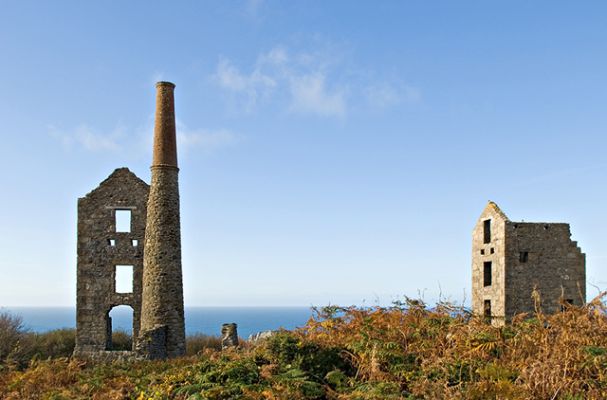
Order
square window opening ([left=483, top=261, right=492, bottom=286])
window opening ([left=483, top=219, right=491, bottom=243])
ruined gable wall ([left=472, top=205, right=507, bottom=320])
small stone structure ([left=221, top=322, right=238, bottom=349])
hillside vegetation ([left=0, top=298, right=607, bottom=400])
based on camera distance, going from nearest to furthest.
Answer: hillside vegetation ([left=0, top=298, right=607, bottom=400]), small stone structure ([left=221, top=322, right=238, bottom=349]), ruined gable wall ([left=472, top=205, right=507, bottom=320]), square window opening ([left=483, top=261, right=492, bottom=286]), window opening ([left=483, top=219, right=491, bottom=243])

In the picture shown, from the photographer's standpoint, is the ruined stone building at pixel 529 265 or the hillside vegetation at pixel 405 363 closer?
the hillside vegetation at pixel 405 363

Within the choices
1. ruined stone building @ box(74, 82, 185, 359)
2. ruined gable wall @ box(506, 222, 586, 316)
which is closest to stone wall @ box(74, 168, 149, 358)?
ruined stone building @ box(74, 82, 185, 359)

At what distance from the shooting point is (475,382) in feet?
24.2

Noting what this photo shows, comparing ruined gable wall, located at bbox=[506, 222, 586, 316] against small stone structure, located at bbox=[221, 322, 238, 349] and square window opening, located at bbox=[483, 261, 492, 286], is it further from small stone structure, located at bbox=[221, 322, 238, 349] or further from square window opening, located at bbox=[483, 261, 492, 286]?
small stone structure, located at bbox=[221, 322, 238, 349]

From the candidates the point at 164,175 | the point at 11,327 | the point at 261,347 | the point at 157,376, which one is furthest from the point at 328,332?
the point at 11,327

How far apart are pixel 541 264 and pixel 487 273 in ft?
7.62

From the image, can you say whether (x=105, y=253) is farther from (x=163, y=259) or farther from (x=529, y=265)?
(x=529, y=265)

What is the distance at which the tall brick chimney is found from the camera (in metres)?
24.3

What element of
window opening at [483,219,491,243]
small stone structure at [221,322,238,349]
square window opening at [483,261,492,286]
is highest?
window opening at [483,219,491,243]

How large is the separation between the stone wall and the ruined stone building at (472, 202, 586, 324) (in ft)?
50.7

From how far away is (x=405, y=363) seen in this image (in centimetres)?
839

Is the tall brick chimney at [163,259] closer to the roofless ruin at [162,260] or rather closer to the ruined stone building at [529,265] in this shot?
the roofless ruin at [162,260]

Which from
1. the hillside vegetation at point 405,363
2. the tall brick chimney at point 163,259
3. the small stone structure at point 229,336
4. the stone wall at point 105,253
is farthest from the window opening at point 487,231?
the hillside vegetation at point 405,363

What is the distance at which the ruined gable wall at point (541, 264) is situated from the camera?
23.9 meters
